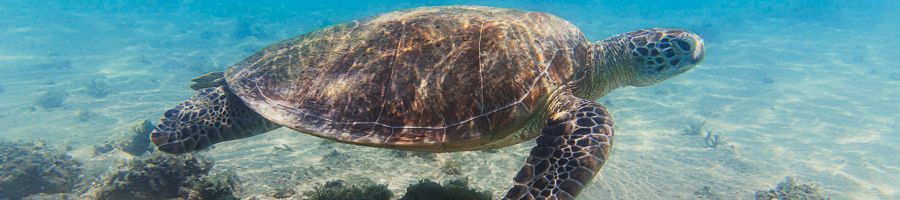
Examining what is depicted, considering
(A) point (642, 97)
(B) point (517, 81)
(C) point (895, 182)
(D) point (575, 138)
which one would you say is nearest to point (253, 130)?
(B) point (517, 81)

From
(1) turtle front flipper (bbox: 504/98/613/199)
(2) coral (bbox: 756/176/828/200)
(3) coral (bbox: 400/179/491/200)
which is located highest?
(1) turtle front flipper (bbox: 504/98/613/199)

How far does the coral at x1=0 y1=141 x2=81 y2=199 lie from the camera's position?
6.79 meters

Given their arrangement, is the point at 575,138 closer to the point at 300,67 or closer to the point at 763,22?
the point at 300,67

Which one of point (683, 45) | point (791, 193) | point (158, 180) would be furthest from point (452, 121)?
point (791, 193)

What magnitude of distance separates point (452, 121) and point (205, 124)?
295 centimetres

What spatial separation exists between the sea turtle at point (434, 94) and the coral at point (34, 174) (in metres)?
4.77

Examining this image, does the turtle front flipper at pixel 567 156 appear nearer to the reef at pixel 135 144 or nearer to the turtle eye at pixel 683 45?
the turtle eye at pixel 683 45

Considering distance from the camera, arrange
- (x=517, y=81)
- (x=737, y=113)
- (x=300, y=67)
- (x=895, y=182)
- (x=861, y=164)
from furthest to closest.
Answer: (x=737, y=113) → (x=861, y=164) → (x=895, y=182) → (x=300, y=67) → (x=517, y=81)

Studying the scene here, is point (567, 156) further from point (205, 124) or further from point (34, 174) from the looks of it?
point (34, 174)

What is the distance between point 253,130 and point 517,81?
320 centimetres

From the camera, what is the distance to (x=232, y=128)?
179 inches

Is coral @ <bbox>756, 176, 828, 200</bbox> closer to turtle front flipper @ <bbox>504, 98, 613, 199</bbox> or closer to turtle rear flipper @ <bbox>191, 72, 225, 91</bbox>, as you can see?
turtle front flipper @ <bbox>504, 98, 613, 199</bbox>

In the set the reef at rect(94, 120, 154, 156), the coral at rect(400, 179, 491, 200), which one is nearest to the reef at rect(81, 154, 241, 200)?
the coral at rect(400, 179, 491, 200)

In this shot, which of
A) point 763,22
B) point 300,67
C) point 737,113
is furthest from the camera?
point 763,22
